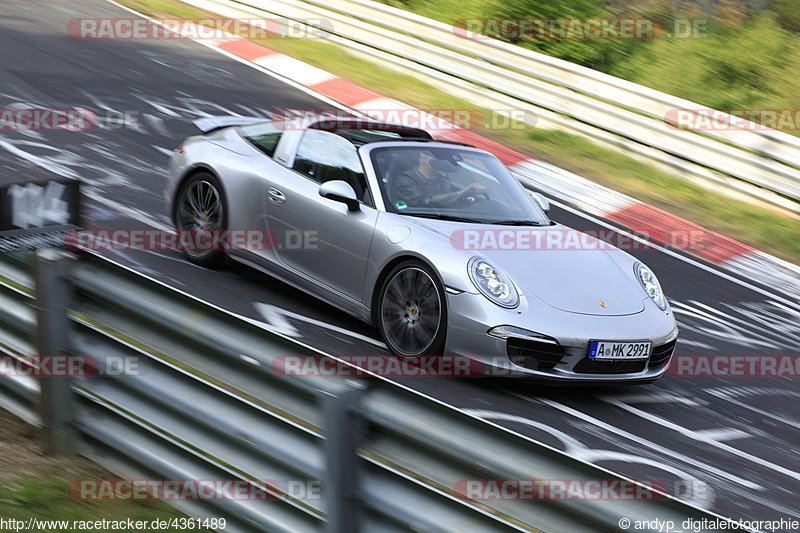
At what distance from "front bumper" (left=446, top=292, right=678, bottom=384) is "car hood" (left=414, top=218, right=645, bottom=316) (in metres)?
0.14

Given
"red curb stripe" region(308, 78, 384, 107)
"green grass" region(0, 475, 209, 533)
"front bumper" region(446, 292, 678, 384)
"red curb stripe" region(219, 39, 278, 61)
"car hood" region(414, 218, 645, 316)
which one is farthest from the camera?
"red curb stripe" region(219, 39, 278, 61)

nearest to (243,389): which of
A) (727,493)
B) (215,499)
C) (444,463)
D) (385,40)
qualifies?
(215,499)

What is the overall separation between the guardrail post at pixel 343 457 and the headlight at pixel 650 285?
408 centimetres

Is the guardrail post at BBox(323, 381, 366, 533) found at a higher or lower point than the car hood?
higher

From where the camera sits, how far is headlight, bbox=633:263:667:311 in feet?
21.6

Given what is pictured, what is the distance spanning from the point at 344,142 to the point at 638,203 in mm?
5307

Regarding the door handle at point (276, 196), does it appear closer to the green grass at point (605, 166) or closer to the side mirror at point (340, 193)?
the side mirror at point (340, 193)

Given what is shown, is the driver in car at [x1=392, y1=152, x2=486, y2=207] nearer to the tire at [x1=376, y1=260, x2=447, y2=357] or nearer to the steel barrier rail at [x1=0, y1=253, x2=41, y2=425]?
the tire at [x1=376, y1=260, x2=447, y2=357]

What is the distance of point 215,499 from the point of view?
3.42 meters

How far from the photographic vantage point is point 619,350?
5.89 m

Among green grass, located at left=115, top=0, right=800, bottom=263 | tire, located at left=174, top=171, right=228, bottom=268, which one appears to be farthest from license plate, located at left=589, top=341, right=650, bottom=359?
green grass, located at left=115, top=0, right=800, bottom=263

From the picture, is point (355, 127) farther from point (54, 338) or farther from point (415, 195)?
point (54, 338)

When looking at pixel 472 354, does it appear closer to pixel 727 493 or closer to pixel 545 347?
pixel 545 347

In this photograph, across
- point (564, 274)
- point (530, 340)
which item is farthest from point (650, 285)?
point (530, 340)
